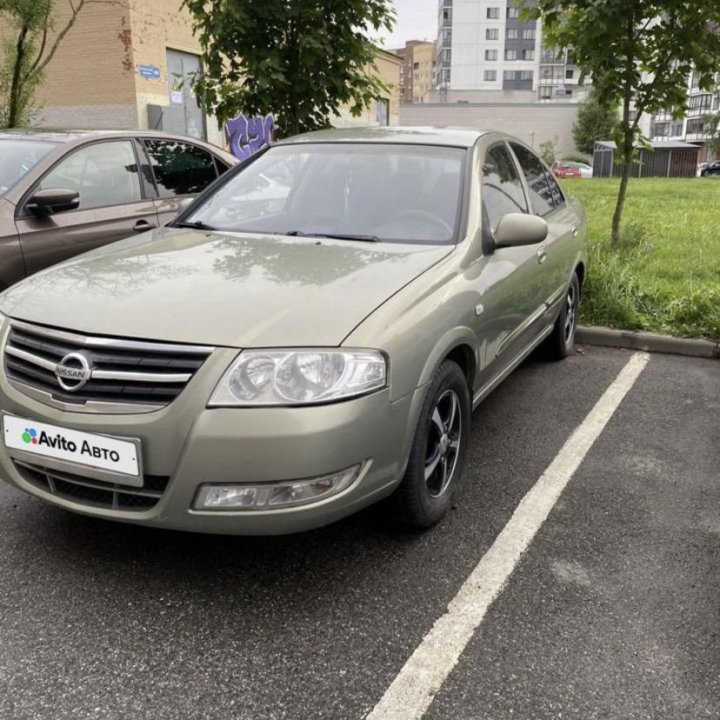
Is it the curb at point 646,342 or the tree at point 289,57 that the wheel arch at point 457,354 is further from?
the tree at point 289,57

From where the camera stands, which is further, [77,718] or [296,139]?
[296,139]

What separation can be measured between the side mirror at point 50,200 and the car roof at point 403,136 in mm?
1481

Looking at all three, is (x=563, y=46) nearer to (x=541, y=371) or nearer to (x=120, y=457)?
(x=541, y=371)

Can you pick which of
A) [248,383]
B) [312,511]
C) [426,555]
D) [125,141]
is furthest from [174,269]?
[125,141]

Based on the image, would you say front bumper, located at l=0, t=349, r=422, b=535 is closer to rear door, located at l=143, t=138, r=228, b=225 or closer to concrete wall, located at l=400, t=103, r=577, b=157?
rear door, located at l=143, t=138, r=228, b=225

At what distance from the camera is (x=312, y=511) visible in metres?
2.42

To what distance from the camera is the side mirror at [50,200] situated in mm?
4648

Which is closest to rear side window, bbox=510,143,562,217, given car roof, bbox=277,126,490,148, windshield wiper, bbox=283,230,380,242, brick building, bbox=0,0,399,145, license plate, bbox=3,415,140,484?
car roof, bbox=277,126,490,148

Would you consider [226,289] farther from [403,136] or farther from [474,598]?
[403,136]

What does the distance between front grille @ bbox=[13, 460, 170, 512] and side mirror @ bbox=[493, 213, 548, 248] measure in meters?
1.90

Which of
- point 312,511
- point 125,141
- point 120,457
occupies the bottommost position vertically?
point 312,511

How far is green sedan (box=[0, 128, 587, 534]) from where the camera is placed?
234 cm

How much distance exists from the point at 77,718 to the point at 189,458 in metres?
0.77

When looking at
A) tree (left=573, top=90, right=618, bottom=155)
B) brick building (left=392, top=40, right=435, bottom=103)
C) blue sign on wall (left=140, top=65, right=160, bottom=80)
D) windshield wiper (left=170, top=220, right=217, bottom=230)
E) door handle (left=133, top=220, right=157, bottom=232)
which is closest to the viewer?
windshield wiper (left=170, top=220, right=217, bottom=230)
